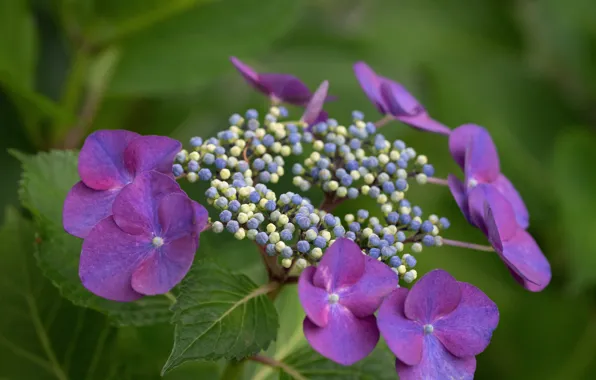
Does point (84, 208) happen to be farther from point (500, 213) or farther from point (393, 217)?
point (500, 213)

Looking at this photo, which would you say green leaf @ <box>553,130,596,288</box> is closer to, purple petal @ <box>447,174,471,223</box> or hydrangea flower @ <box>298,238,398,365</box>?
purple petal @ <box>447,174,471,223</box>

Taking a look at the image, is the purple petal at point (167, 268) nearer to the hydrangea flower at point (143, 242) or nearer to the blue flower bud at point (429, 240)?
the hydrangea flower at point (143, 242)

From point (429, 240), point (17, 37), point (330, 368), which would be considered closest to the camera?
point (429, 240)

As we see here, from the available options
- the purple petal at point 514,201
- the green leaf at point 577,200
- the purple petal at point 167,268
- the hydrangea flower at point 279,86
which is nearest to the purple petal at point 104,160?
the purple petal at point 167,268

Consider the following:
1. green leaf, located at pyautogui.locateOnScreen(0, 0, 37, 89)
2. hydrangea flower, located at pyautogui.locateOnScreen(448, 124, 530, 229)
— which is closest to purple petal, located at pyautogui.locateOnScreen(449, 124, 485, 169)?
hydrangea flower, located at pyautogui.locateOnScreen(448, 124, 530, 229)

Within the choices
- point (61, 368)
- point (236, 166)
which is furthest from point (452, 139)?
point (61, 368)

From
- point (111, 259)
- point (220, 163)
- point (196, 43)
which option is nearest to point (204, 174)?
point (220, 163)
